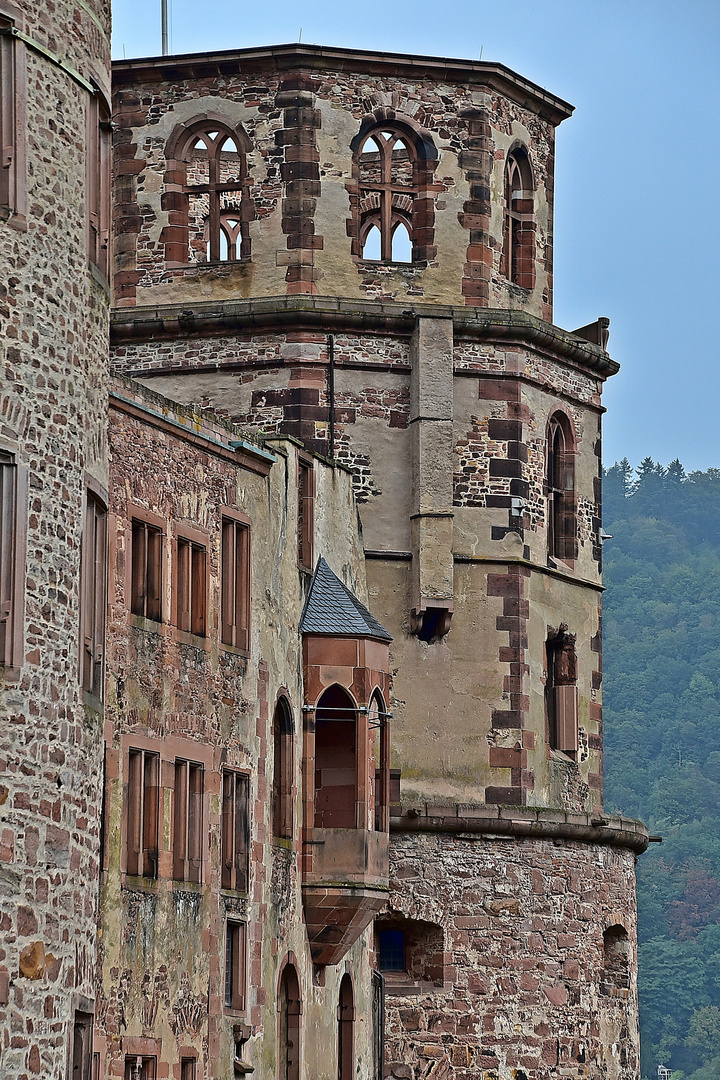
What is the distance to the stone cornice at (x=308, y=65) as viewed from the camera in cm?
4103

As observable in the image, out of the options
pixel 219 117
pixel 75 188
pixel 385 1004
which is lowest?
pixel 385 1004

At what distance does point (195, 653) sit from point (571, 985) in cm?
1164

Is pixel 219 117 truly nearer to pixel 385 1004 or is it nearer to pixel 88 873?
pixel 385 1004

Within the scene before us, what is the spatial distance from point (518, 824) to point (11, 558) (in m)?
19.0

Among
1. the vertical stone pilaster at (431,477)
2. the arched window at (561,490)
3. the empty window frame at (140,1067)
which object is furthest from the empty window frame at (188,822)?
the arched window at (561,490)

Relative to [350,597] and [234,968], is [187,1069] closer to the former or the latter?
[234,968]

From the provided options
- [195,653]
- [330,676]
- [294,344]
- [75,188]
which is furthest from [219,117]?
[75,188]

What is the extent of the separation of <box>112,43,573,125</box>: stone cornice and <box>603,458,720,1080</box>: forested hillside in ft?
253

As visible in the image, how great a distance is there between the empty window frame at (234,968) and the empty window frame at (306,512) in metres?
5.73

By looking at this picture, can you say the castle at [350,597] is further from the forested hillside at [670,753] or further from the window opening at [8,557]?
the forested hillside at [670,753]

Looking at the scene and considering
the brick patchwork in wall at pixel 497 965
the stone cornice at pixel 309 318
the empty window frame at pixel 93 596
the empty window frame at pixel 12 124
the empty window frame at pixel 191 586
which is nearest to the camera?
the empty window frame at pixel 12 124

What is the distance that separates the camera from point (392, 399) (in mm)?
40625

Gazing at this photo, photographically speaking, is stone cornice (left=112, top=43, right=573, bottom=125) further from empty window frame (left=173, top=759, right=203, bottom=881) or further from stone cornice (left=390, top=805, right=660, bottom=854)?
empty window frame (left=173, top=759, right=203, bottom=881)

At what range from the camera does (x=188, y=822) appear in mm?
30391
